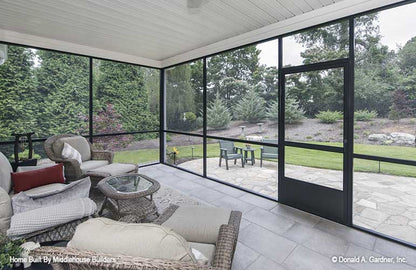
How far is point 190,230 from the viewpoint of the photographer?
1709mm

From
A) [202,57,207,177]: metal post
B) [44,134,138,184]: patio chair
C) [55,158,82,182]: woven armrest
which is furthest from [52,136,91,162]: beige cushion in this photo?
[202,57,207,177]: metal post

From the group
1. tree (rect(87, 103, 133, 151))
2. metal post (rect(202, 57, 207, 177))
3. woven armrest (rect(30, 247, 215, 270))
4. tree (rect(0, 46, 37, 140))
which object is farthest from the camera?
tree (rect(87, 103, 133, 151))

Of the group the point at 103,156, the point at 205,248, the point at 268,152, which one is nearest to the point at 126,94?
the point at 103,156

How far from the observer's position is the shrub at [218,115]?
4535mm

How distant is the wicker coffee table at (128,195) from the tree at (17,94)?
256cm

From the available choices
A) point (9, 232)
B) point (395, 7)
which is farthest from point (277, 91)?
point (9, 232)

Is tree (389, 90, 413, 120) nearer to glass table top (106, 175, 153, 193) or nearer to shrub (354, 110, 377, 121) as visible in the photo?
shrub (354, 110, 377, 121)

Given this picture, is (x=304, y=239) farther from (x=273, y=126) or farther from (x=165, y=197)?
(x=165, y=197)

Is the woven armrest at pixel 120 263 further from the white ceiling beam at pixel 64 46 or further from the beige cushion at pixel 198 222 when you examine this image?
the white ceiling beam at pixel 64 46

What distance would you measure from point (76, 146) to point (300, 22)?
443cm

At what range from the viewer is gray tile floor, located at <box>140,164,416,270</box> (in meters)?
2.04

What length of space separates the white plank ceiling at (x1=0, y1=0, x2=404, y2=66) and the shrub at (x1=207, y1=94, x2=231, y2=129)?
1.27 metres

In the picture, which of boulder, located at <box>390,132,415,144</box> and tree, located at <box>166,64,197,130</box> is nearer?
boulder, located at <box>390,132,415,144</box>

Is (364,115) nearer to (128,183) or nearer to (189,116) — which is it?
(128,183)
